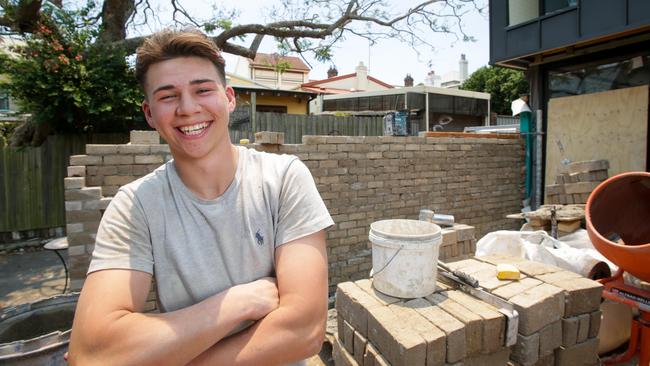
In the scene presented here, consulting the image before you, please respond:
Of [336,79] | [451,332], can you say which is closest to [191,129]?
[451,332]

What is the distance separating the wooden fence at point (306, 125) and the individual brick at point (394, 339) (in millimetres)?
7764

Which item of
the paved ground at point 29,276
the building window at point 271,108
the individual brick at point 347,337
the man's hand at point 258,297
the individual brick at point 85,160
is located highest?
the building window at point 271,108

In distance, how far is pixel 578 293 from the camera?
2.50m

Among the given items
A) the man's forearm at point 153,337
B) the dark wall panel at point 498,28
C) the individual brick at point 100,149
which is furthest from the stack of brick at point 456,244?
the dark wall panel at point 498,28

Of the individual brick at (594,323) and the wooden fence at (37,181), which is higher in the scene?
the wooden fence at (37,181)

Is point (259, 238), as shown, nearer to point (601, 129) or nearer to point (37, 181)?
point (601, 129)

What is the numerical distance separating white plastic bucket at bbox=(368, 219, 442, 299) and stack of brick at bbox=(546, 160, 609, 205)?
4361 millimetres

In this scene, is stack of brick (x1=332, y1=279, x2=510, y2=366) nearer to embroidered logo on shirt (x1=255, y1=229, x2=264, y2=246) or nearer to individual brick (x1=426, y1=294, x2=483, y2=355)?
individual brick (x1=426, y1=294, x2=483, y2=355)

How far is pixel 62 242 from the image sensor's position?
458 centimetres

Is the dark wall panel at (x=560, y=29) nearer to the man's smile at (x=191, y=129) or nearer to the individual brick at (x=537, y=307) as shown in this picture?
the individual brick at (x=537, y=307)

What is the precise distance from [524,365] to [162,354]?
2.23m

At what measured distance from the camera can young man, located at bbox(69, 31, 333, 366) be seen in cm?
116

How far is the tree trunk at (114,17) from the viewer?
28.8ft

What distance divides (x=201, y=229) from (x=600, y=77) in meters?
8.36
